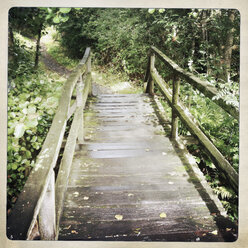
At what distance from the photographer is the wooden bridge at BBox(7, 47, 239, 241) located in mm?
1325

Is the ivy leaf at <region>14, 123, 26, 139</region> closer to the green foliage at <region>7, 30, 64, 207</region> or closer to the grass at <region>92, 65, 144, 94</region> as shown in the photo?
the green foliage at <region>7, 30, 64, 207</region>

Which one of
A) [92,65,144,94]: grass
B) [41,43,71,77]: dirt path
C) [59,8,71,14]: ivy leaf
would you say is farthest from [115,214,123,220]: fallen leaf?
[92,65,144,94]: grass

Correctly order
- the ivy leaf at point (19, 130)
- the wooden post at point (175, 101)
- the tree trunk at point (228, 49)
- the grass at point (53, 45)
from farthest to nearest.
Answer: the wooden post at point (175, 101), the grass at point (53, 45), the tree trunk at point (228, 49), the ivy leaf at point (19, 130)

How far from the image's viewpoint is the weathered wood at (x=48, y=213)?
137 centimetres

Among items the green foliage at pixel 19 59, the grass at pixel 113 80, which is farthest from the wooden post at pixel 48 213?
the grass at pixel 113 80

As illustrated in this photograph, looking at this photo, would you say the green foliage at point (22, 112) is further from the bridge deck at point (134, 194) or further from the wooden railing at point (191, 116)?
the wooden railing at point (191, 116)

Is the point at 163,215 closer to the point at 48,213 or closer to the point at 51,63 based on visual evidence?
the point at 48,213

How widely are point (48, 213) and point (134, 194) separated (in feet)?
2.70

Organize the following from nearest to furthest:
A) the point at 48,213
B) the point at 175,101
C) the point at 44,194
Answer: the point at 44,194 < the point at 48,213 < the point at 175,101

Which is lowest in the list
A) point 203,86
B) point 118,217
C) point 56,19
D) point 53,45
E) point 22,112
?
point 118,217

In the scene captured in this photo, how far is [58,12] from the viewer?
5.79ft

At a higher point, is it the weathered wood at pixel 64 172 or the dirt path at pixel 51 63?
the dirt path at pixel 51 63

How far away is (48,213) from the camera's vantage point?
1.41 meters

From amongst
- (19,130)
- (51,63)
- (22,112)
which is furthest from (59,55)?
(19,130)
